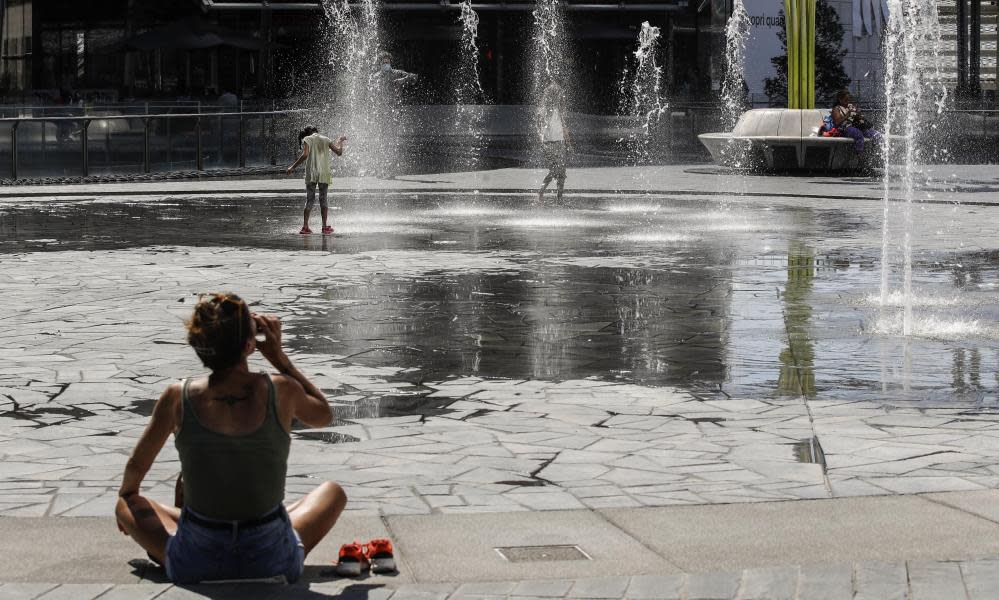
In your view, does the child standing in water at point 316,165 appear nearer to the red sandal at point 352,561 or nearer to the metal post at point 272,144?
the metal post at point 272,144

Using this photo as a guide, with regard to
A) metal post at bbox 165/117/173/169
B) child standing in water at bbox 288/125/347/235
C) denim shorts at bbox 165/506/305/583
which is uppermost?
metal post at bbox 165/117/173/169

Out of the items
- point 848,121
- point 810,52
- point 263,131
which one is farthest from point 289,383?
point 263,131

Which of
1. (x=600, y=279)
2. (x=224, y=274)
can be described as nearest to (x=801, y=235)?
(x=600, y=279)

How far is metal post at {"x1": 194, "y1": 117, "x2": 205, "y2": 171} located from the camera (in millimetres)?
30484

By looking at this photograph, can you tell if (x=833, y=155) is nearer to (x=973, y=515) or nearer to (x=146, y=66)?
(x=973, y=515)

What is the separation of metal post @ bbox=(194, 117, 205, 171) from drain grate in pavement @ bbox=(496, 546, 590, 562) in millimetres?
25664

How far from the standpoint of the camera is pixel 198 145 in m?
30.8

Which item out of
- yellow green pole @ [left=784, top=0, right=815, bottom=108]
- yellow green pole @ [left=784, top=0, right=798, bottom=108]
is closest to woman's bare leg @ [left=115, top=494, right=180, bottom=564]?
yellow green pole @ [left=784, top=0, right=815, bottom=108]

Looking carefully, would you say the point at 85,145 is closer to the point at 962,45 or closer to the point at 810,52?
the point at 810,52

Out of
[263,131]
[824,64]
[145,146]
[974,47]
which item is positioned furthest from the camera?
[974,47]

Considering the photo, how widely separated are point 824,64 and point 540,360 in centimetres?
4483

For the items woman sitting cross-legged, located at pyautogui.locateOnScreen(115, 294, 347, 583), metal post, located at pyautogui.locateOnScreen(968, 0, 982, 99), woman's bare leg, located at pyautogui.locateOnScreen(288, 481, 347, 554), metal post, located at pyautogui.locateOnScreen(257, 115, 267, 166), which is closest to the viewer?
woman sitting cross-legged, located at pyautogui.locateOnScreen(115, 294, 347, 583)

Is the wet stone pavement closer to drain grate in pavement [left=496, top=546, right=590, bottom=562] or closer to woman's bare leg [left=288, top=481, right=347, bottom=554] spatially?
drain grate in pavement [left=496, top=546, right=590, bottom=562]

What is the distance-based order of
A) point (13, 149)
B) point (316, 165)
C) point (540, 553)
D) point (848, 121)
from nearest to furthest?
point (540, 553) < point (316, 165) < point (13, 149) < point (848, 121)
